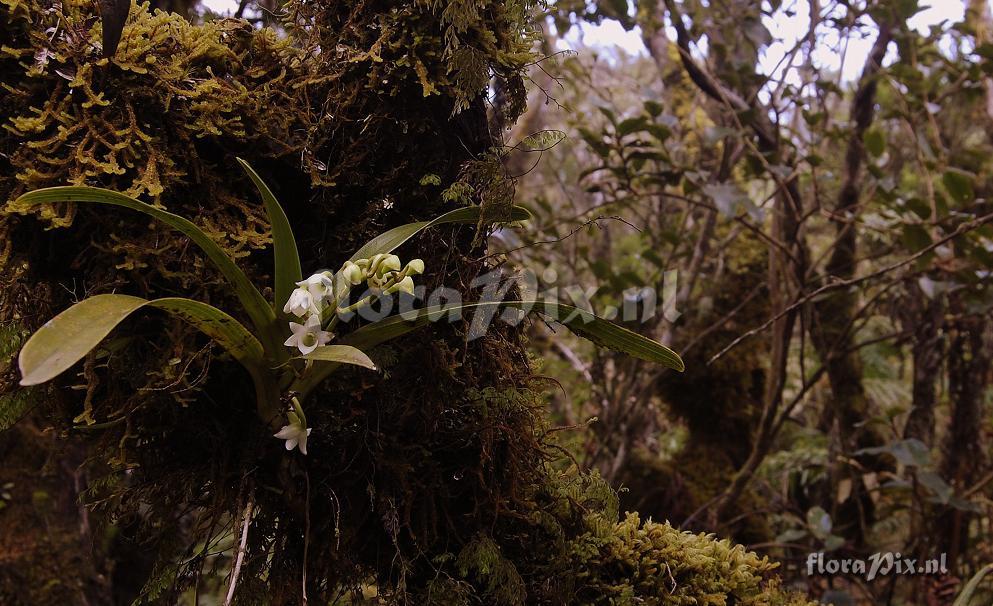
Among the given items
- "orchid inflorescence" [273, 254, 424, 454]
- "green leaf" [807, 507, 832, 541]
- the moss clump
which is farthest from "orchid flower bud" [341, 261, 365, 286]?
"green leaf" [807, 507, 832, 541]

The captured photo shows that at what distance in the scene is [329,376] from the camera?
32.8 inches

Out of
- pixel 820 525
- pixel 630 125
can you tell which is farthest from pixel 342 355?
pixel 820 525

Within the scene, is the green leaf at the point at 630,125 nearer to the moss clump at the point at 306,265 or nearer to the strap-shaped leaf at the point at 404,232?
the moss clump at the point at 306,265

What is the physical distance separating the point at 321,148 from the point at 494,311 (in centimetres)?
32

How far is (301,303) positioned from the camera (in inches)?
28.6

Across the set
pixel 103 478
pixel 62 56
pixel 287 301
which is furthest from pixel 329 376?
pixel 62 56

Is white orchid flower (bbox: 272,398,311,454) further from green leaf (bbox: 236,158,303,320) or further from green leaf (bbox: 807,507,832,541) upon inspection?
green leaf (bbox: 807,507,832,541)

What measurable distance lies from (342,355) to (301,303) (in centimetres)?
10

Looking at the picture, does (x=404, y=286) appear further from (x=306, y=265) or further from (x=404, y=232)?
(x=306, y=265)

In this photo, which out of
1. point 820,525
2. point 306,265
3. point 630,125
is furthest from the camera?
point 820,525

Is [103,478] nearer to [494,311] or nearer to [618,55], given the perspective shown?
[494,311]

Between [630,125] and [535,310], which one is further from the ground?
[630,125]

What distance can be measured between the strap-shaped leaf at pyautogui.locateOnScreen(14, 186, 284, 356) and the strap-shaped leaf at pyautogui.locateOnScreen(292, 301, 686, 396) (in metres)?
0.08

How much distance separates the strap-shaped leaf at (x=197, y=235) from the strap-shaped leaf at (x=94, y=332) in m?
0.03
